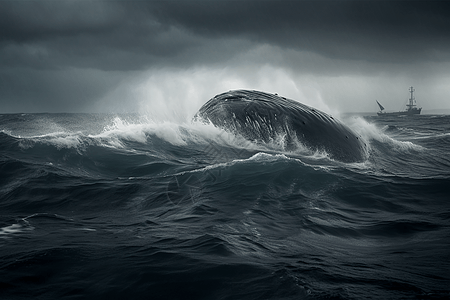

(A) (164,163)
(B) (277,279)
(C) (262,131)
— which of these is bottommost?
(B) (277,279)

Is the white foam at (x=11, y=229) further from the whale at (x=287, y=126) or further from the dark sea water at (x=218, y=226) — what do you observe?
the whale at (x=287, y=126)

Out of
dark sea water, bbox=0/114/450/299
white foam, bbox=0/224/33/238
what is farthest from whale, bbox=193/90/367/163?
white foam, bbox=0/224/33/238

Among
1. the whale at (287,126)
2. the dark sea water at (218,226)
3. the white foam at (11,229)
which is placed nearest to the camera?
the dark sea water at (218,226)

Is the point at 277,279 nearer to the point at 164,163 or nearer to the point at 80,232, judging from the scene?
the point at 80,232

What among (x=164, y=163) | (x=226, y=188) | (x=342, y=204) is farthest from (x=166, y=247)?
(x=164, y=163)

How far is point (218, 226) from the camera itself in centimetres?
744

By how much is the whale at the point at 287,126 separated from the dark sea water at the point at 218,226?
0.64 m

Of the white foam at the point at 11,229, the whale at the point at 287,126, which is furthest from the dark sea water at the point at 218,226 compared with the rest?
the whale at the point at 287,126

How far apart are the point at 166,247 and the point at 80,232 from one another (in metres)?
1.95

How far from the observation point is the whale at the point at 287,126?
15.5m

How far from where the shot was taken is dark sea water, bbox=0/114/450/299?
5.02 meters

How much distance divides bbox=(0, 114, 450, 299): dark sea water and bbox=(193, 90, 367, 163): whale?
644 mm

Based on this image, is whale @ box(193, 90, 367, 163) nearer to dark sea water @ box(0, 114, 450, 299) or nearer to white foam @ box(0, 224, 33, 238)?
dark sea water @ box(0, 114, 450, 299)

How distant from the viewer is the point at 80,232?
7.18 metres
